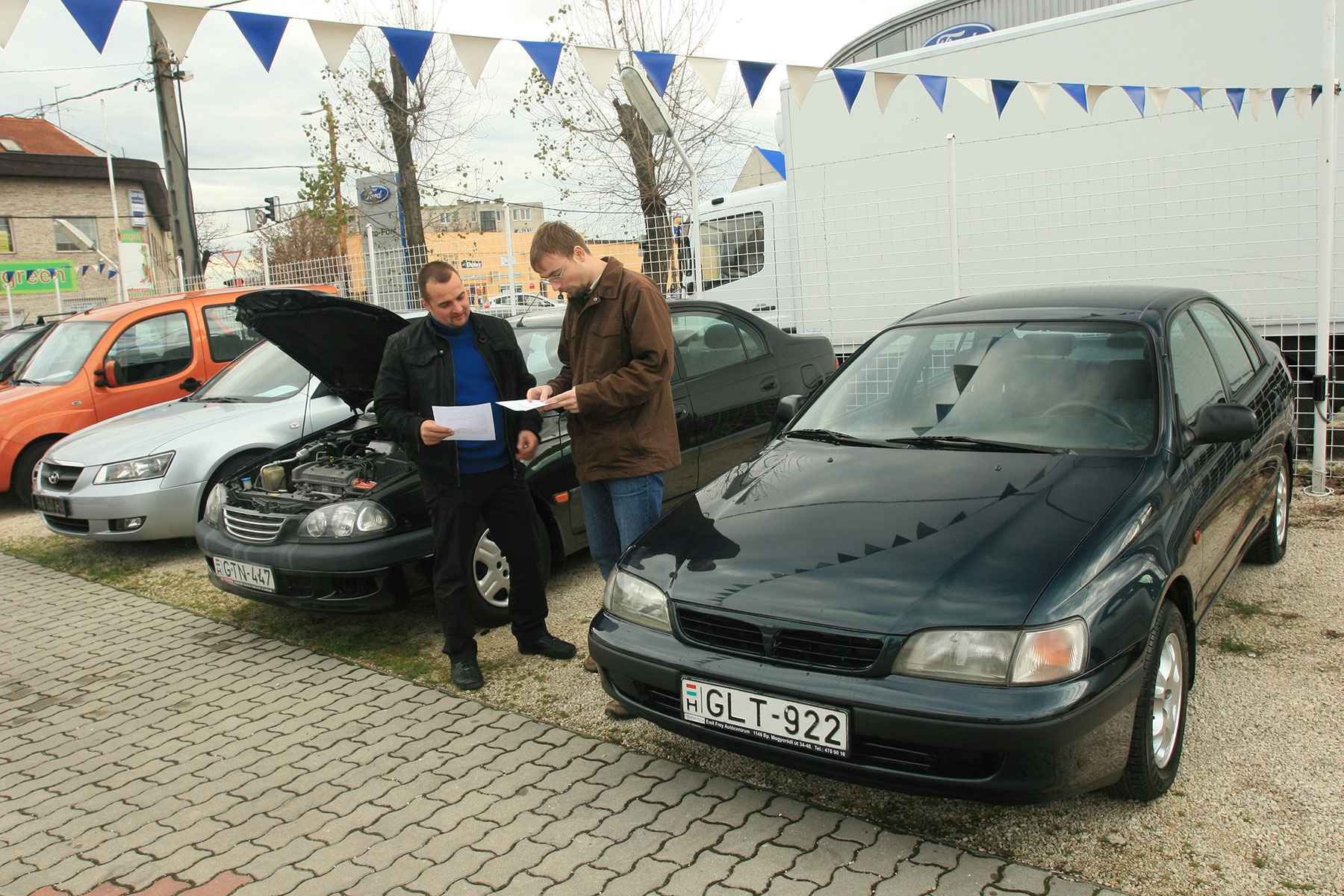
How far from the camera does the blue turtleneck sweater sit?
149 inches

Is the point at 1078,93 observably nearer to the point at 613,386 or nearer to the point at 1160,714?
the point at 613,386

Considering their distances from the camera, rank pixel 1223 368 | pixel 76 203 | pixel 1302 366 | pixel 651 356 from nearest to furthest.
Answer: pixel 651 356 < pixel 1223 368 < pixel 1302 366 < pixel 76 203

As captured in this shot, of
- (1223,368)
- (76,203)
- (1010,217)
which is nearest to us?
(1223,368)

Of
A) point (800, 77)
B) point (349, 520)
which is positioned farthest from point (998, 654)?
point (800, 77)

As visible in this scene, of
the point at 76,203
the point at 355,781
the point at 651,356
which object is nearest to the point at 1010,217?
the point at 651,356

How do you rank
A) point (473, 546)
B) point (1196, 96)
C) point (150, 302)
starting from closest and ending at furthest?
point (473, 546)
point (1196, 96)
point (150, 302)

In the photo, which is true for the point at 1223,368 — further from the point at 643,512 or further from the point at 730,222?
the point at 730,222

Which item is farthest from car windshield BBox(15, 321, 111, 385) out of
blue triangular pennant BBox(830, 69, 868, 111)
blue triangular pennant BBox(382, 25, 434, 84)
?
blue triangular pennant BBox(830, 69, 868, 111)

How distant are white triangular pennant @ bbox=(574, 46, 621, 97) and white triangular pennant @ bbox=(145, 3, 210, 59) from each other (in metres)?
2.19

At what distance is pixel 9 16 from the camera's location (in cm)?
432

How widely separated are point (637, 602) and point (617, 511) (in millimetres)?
837

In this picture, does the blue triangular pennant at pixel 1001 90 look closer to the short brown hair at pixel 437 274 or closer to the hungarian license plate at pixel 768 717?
the short brown hair at pixel 437 274

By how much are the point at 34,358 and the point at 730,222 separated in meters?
7.17

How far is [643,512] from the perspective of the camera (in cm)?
365
